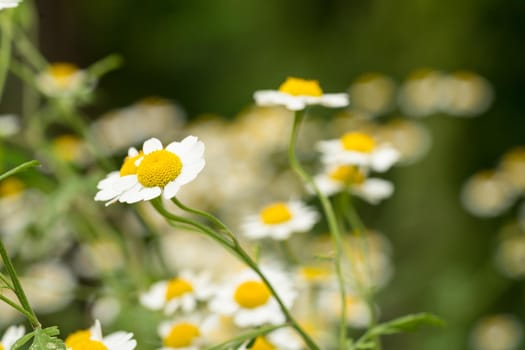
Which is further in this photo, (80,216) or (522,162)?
(522,162)

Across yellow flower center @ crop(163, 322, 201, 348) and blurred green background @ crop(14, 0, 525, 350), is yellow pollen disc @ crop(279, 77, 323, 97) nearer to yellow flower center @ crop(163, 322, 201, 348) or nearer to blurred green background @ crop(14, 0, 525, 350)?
yellow flower center @ crop(163, 322, 201, 348)

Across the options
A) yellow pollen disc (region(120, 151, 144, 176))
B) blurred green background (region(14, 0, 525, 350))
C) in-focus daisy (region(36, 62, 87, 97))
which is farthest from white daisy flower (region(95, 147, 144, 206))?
blurred green background (region(14, 0, 525, 350))

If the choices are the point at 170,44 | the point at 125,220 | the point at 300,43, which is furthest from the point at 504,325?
the point at 170,44

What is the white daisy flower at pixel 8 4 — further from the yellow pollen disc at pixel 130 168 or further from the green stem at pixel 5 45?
the green stem at pixel 5 45

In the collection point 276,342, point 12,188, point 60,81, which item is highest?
point 60,81

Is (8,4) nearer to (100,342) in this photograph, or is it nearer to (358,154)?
(100,342)

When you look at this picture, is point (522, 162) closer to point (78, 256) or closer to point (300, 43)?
point (78, 256)

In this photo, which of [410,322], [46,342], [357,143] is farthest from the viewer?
[357,143]

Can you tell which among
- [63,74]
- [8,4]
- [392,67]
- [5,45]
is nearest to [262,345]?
[8,4]
